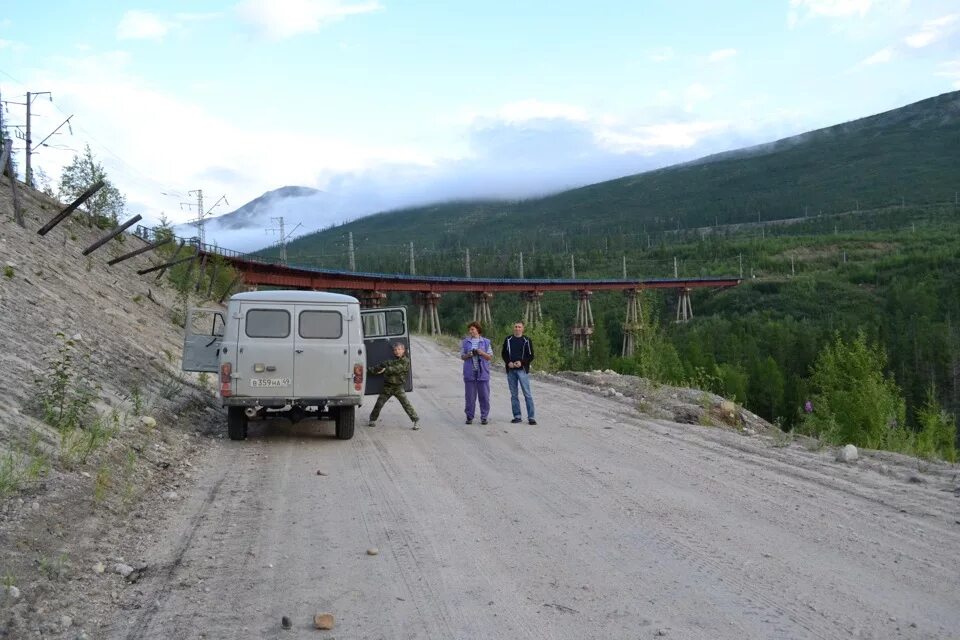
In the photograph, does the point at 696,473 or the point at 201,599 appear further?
the point at 696,473

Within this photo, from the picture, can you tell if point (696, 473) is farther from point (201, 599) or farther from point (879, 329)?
point (879, 329)

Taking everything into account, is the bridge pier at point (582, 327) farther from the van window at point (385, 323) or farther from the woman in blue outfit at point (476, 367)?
the van window at point (385, 323)

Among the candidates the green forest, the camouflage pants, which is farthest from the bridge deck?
the camouflage pants

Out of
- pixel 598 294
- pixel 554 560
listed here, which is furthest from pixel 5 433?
pixel 598 294

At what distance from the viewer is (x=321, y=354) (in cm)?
1262

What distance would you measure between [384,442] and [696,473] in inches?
188

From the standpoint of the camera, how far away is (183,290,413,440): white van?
12.4m

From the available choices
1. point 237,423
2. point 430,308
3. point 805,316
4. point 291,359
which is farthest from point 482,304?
point 291,359

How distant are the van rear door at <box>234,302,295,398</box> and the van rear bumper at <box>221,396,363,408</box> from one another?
2.4 inches

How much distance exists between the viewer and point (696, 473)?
33.7ft

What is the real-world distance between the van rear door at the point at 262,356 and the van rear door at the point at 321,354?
137 mm

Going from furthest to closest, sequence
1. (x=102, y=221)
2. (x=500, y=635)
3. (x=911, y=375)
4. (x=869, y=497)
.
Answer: (x=911, y=375)
(x=102, y=221)
(x=869, y=497)
(x=500, y=635)

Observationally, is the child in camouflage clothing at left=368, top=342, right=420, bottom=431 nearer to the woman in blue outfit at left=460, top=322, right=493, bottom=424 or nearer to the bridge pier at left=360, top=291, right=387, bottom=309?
the woman in blue outfit at left=460, top=322, right=493, bottom=424

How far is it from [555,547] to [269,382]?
6627mm
